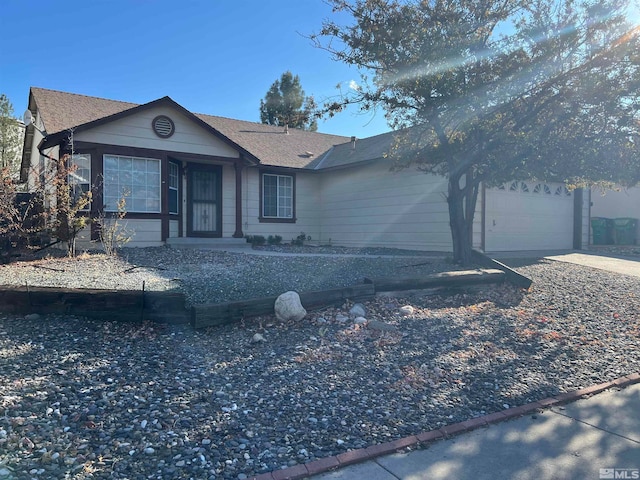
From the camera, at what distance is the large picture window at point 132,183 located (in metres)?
11.8

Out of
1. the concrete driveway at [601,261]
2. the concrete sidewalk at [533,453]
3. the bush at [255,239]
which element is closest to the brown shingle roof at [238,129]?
the bush at [255,239]

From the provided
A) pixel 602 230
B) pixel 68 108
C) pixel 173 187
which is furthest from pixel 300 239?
pixel 602 230

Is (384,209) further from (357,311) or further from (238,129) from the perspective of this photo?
(357,311)

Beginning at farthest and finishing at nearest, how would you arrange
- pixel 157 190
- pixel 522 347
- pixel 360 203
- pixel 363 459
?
pixel 360 203
pixel 157 190
pixel 522 347
pixel 363 459

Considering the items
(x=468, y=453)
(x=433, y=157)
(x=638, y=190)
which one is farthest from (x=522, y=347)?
(x=638, y=190)

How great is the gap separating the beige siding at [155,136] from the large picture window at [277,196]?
197cm

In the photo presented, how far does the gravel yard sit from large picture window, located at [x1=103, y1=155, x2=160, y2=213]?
199 inches

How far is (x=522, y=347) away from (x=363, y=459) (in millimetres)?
3041

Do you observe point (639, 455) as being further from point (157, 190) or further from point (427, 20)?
point (157, 190)

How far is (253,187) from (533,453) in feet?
42.0

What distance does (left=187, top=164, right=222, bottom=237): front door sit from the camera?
46.2 ft

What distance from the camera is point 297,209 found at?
53.6ft

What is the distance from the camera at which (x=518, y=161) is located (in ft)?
29.2

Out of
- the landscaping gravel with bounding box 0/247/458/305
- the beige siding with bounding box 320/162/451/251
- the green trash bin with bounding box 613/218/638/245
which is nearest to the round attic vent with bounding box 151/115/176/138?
the landscaping gravel with bounding box 0/247/458/305
